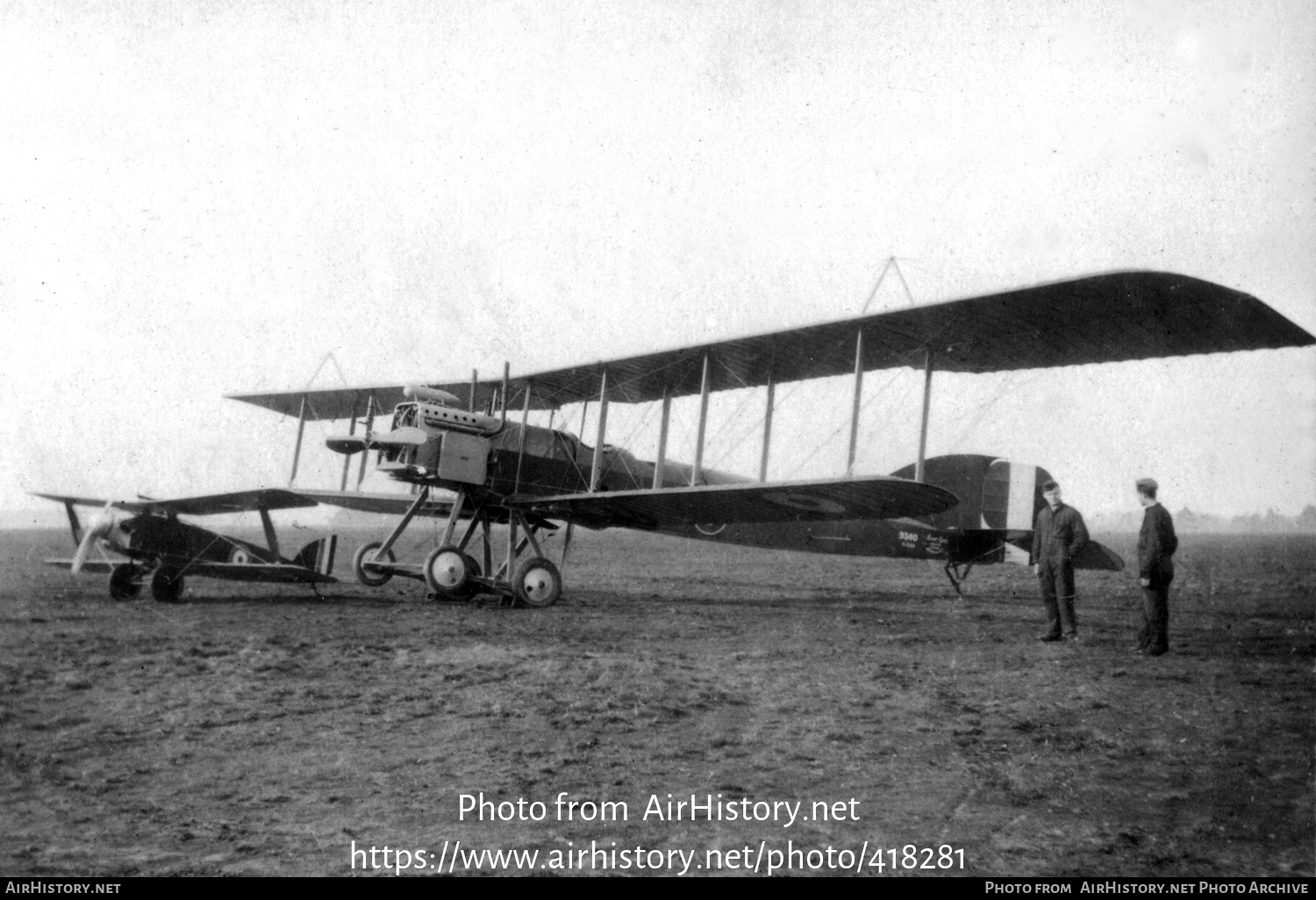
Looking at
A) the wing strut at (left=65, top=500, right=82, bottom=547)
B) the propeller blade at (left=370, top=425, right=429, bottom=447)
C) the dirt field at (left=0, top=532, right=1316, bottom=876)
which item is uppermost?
the propeller blade at (left=370, top=425, right=429, bottom=447)

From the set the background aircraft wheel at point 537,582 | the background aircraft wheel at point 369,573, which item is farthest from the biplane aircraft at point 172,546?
the background aircraft wheel at point 537,582

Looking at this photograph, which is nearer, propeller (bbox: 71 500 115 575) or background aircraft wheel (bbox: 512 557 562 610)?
propeller (bbox: 71 500 115 575)

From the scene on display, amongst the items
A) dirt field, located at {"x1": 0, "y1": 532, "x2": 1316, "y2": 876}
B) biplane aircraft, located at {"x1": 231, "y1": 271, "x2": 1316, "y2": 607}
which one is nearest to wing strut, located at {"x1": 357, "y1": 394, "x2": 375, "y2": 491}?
biplane aircraft, located at {"x1": 231, "y1": 271, "x2": 1316, "y2": 607}

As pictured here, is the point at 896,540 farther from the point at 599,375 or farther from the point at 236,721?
the point at 236,721

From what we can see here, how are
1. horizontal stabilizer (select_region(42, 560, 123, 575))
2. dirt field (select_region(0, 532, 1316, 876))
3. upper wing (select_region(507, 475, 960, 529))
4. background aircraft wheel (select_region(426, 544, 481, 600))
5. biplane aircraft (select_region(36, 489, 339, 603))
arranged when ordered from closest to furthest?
1. dirt field (select_region(0, 532, 1316, 876))
2. upper wing (select_region(507, 475, 960, 529))
3. biplane aircraft (select_region(36, 489, 339, 603))
4. background aircraft wheel (select_region(426, 544, 481, 600))
5. horizontal stabilizer (select_region(42, 560, 123, 575))

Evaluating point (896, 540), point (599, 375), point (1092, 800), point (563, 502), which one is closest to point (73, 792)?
point (1092, 800)

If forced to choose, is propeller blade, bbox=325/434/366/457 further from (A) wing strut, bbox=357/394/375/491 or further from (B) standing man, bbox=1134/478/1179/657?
(B) standing man, bbox=1134/478/1179/657

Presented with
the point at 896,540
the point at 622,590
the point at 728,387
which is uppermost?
the point at 728,387

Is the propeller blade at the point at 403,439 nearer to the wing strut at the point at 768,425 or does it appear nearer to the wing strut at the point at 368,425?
the wing strut at the point at 368,425
